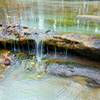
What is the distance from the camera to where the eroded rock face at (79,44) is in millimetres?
4517

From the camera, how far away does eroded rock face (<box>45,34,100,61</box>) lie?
4.52 metres

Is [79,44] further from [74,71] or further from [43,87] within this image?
[43,87]

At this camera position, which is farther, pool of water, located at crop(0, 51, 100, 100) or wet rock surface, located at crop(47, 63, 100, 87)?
A: wet rock surface, located at crop(47, 63, 100, 87)

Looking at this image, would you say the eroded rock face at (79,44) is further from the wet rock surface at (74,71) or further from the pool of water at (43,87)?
the pool of water at (43,87)

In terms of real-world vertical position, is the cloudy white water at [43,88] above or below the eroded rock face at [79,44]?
below

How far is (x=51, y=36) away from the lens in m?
5.05

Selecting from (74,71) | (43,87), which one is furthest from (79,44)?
(43,87)

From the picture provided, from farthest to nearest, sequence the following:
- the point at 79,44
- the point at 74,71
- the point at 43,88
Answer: the point at 79,44 < the point at 74,71 < the point at 43,88

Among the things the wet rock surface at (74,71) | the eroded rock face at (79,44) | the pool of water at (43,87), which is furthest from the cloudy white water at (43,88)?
the eroded rock face at (79,44)

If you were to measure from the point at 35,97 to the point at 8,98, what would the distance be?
477mm

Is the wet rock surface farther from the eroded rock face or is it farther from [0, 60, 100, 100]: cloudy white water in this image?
the eroded rock face

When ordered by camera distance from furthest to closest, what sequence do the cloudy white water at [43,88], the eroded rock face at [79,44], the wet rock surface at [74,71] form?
the eroded rock face at [79,44] → the wet rock surface at [74,71] → the cloudy white water at [43,88]

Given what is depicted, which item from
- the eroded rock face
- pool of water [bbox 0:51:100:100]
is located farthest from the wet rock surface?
the eroded rock face

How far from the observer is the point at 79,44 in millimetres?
4625
